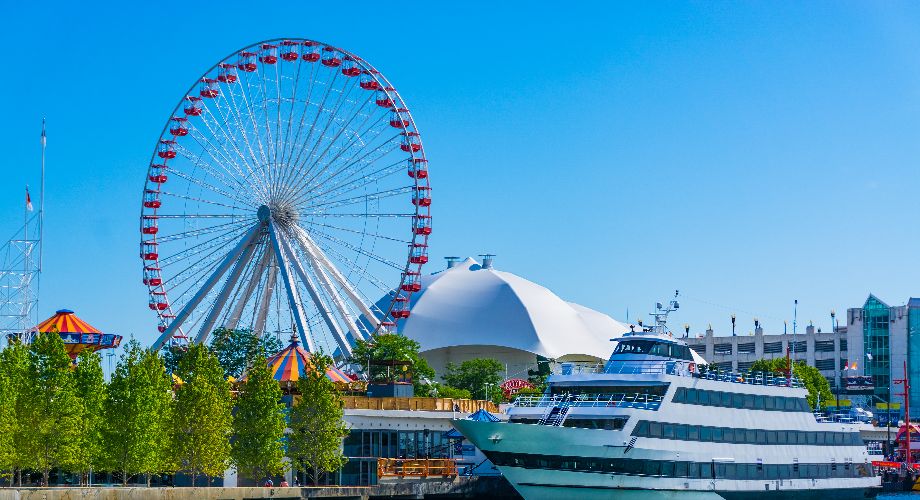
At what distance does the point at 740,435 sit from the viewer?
70.6 meters

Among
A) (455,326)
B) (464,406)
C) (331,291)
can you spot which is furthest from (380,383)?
(455,326)

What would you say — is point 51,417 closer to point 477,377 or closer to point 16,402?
point 16,402

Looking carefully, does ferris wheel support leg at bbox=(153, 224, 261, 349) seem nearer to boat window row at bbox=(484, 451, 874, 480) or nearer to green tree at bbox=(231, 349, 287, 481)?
green tree at bbox=(231, 349, 287, 481)

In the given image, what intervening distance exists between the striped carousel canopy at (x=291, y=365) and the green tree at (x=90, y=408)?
17.4 meters

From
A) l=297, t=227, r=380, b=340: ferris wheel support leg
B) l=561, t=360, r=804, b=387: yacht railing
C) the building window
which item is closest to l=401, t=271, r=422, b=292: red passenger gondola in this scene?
l=297, t=227, r=380, b=340: ferris wheel support leg

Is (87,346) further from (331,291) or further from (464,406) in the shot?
(464,406)

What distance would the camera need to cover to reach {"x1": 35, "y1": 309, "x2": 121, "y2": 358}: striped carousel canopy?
94.1 m

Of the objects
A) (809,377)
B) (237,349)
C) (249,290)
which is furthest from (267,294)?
(809,377)

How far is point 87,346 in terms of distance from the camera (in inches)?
3733

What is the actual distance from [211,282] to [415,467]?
3583cm

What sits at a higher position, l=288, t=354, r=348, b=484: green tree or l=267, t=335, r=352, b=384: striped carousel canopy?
l=267, t=335, r=352, b=384: striped carousel canopy

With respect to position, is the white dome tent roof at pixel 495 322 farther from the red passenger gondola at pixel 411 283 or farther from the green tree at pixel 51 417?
the green tree at pixel 51 417

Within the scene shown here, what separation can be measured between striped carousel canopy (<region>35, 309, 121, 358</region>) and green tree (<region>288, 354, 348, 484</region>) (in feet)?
96.8

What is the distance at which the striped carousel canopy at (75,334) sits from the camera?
94125 millimetres
